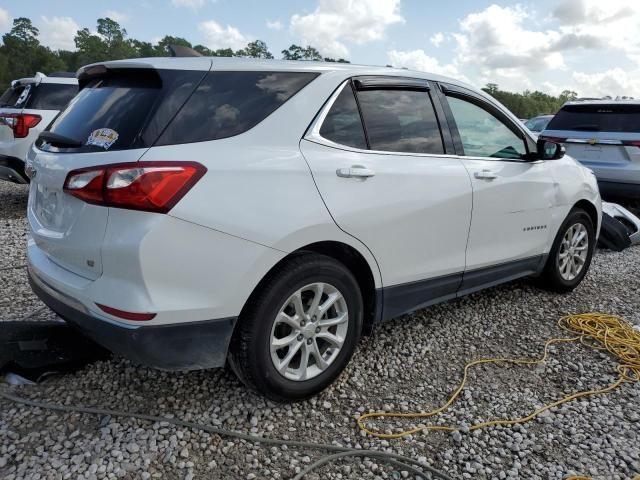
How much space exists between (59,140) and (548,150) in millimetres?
3333

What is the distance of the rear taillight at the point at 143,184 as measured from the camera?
214cm

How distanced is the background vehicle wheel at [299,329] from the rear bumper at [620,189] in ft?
19.8

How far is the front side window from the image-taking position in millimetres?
3506

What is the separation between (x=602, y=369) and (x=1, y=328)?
355 cm

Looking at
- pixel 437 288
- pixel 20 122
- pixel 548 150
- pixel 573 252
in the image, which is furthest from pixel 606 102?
pixel 20 122

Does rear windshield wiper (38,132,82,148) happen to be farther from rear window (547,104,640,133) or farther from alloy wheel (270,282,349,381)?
rear window (547,104,640,133)

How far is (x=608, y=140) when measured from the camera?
7410mm

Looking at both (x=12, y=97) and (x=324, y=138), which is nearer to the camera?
(x=324, y=138)

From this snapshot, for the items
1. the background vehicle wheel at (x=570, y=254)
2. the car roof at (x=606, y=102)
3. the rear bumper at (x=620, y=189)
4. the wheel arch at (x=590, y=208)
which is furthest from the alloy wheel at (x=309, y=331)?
the car roof at (x=606, y=102)

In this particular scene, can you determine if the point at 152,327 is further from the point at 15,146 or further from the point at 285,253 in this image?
the point at 15,146

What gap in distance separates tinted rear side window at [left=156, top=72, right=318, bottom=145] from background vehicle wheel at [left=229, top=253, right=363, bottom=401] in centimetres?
70

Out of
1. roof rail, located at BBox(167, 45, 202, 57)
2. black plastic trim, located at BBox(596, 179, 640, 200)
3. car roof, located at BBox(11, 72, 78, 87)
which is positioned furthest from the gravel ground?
car roof, located at BBox(11, 72, 78, 87)

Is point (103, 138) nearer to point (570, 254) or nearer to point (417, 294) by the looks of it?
point (417, 294)

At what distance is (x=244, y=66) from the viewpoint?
2576 mm
